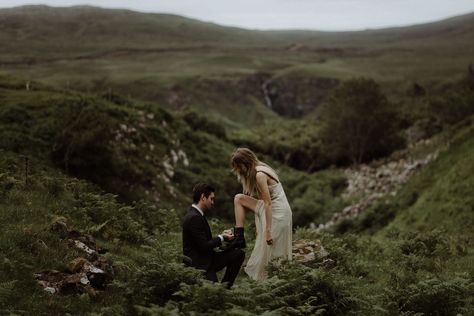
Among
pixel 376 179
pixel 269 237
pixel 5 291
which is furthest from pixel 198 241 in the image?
pixel 376 179

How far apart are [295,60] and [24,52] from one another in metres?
91.5

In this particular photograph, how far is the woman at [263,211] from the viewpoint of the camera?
10.3m

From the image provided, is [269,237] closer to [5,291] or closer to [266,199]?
[266,199]

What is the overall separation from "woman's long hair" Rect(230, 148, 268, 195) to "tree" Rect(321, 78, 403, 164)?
42875 millimetres

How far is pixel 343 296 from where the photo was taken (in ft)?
30.1

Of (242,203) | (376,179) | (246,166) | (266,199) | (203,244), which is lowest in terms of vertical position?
(376,179)

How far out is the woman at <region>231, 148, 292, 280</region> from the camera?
10297mm

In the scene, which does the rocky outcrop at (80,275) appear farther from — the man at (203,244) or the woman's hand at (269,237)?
the woman's hand at (269,237)

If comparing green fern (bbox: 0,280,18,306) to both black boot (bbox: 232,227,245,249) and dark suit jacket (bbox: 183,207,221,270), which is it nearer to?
dark suit jacket (bbox: 183,207,221,270)

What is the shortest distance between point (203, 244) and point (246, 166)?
1722 millimetres

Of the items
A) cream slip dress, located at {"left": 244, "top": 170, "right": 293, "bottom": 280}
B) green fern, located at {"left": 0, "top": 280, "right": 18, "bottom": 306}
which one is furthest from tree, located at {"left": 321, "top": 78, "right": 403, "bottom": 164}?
green fern, located at {"left": 0, "top": 280, "right": 18, "bottom": 306}

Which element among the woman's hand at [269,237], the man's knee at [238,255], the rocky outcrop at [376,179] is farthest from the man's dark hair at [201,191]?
the rocky outcrop at [376,179]

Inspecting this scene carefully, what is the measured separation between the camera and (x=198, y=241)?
981cm

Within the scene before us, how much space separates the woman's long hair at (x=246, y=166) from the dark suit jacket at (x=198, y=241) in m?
1.16
